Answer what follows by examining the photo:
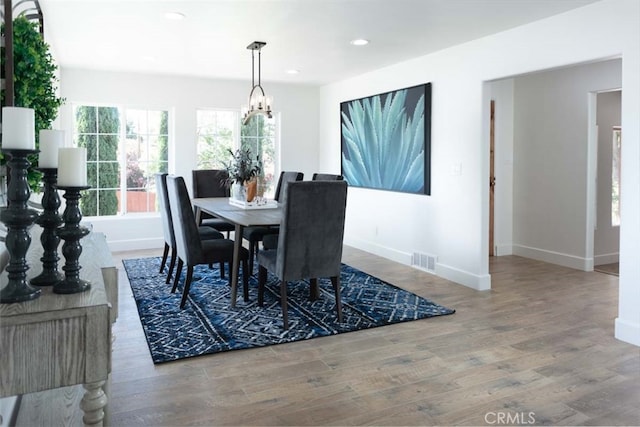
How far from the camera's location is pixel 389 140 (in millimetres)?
6012

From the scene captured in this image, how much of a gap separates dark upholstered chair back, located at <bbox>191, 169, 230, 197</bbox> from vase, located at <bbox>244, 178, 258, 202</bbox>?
4.34 ft

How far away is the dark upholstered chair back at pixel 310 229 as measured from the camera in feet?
11.2

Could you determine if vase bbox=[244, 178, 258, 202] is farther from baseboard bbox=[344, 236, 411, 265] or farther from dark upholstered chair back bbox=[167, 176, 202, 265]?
baseboard bbox=[344, 236, 411, 265]

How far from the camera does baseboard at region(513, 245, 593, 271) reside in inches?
219

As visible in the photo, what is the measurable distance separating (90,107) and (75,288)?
5.60 metres

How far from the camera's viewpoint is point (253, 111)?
4.83 metres

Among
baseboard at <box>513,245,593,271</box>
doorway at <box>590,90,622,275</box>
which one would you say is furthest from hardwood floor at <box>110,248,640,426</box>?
doorway at <box>590,90,622,275</box>

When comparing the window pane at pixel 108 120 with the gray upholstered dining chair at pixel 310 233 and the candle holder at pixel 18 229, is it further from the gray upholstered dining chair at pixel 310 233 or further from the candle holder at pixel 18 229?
the candle holder at pixel 18 229

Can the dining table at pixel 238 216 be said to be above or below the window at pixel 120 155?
below

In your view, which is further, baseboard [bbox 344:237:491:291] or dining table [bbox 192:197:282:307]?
baseboard [bbox 344:237:491:291]

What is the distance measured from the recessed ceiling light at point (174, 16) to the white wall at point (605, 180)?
4.69 meters

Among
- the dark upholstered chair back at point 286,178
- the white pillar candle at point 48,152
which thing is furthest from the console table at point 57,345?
the dark upholstered chair back at point 286,178

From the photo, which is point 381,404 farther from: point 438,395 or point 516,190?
point 516,190

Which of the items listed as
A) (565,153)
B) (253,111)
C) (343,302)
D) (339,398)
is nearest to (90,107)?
(253,111)
